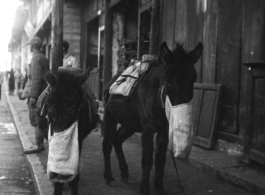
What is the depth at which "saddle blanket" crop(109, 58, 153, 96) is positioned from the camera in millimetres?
4906

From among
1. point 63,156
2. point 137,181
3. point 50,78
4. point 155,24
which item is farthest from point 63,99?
point 155,24

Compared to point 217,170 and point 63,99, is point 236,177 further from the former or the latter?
point 63,99

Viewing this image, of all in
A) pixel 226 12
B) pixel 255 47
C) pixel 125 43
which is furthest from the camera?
pixel 125 43

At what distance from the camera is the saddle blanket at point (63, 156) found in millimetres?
3762

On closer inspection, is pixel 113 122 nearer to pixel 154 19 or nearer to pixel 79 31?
pixel 154 19

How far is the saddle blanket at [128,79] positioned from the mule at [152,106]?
9 centimetres

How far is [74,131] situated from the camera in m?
3.91

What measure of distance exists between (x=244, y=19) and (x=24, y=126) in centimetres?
702

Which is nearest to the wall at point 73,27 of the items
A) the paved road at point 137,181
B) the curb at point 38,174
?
the curb at point 38,174

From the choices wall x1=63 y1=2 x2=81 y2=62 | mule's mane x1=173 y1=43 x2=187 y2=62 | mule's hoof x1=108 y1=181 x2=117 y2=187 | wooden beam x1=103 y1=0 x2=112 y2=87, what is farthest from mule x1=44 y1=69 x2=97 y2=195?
wall x1=63 y1=2 x2=81 y2=62

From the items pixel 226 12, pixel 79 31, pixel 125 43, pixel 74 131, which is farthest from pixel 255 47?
pixel 79 31

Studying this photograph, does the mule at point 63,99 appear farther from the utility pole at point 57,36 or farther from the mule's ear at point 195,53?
the utility pole at point 57,36

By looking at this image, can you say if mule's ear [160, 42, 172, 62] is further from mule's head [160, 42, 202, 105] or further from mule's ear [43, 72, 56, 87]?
mule's ear [43, 72, 56, 87]

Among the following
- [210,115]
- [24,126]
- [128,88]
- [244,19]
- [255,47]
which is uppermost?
[244,19]
